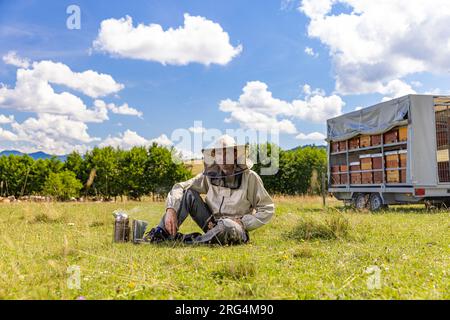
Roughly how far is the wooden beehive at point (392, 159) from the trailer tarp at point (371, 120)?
0.76 metres

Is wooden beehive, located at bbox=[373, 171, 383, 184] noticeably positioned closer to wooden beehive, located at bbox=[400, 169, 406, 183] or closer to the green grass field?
wooden beehive, located at bbox=[400, 169, 406, 183]

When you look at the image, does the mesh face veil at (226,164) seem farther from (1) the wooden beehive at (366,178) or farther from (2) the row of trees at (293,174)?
(2) the row of trees at (293,174)

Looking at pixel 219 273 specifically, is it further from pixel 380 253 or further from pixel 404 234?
pixel 404 234

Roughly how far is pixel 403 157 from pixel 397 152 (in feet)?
1.13

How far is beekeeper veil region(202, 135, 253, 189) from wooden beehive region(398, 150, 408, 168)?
8241 millimetres

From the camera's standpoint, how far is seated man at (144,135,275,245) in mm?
5555

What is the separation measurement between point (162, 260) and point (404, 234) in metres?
3.99

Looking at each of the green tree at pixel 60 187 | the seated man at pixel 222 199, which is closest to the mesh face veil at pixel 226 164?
the seated man at pixel 222 199

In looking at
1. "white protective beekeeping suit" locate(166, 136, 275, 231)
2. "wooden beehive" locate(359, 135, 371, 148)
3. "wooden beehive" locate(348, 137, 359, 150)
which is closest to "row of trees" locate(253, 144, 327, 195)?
"wooden beehive" locate(348, 137, 359, 150)

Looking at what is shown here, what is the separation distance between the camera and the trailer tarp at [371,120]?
12.6 meters

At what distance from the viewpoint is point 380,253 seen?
446 cm
